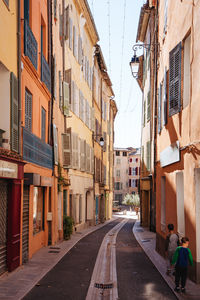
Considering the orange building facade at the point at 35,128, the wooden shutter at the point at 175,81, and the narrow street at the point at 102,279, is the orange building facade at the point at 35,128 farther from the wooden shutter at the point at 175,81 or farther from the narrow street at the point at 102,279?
the wooden shutter at the point at 175,81

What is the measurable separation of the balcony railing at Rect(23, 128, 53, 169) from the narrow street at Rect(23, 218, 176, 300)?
3.61m

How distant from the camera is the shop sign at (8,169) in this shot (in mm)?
10109

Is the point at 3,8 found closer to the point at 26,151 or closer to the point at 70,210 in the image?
the point at 26,151

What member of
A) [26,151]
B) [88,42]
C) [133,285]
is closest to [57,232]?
[26,151]

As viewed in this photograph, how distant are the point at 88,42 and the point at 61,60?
32.2 feet

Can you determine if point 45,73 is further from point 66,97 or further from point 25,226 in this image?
point 25,226

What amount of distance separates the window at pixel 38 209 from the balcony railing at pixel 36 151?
3.53 feet

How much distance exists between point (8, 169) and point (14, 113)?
Answer: 1.77 m

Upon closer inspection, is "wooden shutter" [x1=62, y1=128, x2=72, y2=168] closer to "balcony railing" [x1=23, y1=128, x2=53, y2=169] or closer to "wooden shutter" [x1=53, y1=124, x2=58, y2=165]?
"wooden shutter" [x1=53, y1=124, x2=58, y2=165]

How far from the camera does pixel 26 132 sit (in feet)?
43.1

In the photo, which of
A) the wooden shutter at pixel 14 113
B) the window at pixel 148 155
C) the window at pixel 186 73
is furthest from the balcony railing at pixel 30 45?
the window at pixel 148 155

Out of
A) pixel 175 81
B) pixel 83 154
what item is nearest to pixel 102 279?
pixel 175 81

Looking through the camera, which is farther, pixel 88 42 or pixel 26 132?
pixel 88 42

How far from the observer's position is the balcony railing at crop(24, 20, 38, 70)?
1277 cm
